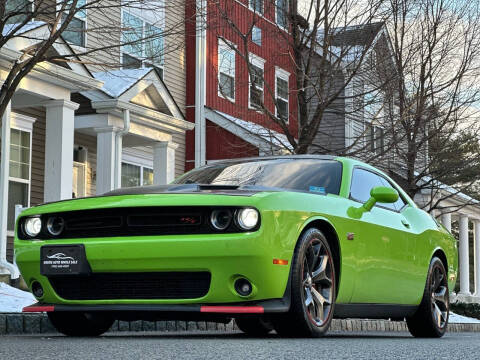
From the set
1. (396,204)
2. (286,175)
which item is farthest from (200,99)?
(286,175)

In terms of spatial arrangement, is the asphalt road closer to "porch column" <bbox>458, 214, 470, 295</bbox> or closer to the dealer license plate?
the dealer license plate

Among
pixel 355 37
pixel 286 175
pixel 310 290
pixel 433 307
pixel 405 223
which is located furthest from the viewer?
pixel 355 37

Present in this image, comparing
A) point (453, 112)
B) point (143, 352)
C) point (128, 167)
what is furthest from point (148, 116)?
point (143, 352)

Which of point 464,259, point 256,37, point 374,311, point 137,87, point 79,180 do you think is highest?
point 256,37

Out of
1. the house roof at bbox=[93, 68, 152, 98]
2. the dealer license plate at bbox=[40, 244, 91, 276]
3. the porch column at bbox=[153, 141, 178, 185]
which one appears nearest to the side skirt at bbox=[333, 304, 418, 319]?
the dealer license plate at bbox=[40, 244, 91, 276]

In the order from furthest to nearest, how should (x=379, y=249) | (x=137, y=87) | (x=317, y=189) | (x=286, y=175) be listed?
(x=137, y=87), (x=379, y=249), (x=286, y=175), (x=317, y=189)

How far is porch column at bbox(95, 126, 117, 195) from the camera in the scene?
1609 centimetres

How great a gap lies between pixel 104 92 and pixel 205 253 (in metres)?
10.5

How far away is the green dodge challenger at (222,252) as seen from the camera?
582 cm

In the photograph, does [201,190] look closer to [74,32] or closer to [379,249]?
[379,249]

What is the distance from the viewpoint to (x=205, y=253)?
227 inches

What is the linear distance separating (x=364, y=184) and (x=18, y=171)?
10.2 metres

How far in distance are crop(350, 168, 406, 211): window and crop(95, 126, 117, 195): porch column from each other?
8.79 meters

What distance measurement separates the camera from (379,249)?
717 centimetres
